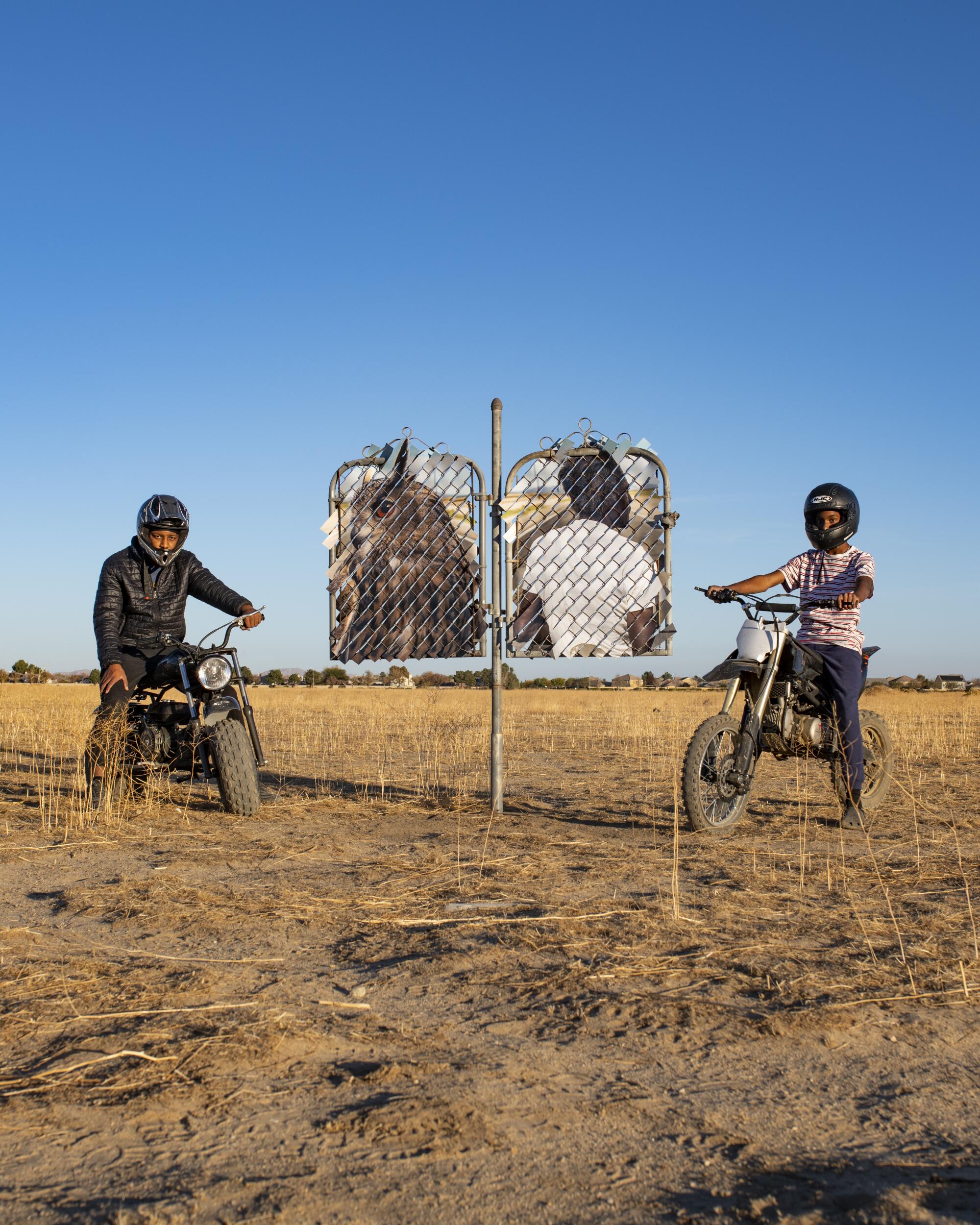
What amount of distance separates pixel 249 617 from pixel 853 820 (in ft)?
15.3

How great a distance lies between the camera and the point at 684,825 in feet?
23.7

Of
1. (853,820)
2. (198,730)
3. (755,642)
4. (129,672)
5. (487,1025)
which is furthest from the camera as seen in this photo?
(129,672)

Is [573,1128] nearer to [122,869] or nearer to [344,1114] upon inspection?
[344,1114]

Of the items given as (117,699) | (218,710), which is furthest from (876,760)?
(117,699)

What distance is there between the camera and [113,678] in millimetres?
7727

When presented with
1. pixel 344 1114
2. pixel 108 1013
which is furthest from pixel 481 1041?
pixel 108 1013

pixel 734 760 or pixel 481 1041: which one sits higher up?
pixel 734 760

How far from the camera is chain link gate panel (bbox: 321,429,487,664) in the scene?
326 inches

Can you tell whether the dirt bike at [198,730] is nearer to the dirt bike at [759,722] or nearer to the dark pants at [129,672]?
the dark pants at [129,672]

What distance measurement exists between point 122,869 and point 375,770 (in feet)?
19.1

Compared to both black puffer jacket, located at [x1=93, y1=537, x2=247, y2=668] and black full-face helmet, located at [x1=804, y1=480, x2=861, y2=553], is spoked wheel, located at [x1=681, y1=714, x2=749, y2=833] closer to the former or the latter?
black full-face helmet, located at [x1=804, y1=480, x2=861, y2=553]

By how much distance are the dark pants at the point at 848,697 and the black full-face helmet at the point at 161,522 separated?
4.87 metres

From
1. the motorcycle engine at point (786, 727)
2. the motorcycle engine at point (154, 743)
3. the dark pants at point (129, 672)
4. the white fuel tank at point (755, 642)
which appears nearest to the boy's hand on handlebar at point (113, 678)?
the dark pants at point (129, 672)

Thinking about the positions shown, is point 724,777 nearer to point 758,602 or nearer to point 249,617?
point 758,602
